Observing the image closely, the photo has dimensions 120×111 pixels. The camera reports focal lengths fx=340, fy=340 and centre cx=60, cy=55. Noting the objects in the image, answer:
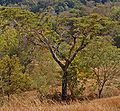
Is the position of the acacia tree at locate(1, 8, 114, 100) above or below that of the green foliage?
above

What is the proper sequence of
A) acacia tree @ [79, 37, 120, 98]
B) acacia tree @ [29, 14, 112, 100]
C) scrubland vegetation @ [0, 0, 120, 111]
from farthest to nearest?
1. acacia tree @ [29, 14, 112, 100]
2. scrubland vegetation @ [0, 0, 120, 111]
3. acacia tree @ [79, 37, 120, 98]

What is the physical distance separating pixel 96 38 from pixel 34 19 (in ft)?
16.2

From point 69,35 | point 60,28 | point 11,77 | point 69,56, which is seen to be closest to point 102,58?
point 69,56

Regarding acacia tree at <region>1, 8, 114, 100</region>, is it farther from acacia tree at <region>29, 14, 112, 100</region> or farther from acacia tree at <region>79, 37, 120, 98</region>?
acacia tree at <region>79, 37, 120, 98</region>

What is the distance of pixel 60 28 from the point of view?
90.7 ft

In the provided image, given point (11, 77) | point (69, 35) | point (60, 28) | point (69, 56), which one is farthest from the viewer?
point (60, 28)

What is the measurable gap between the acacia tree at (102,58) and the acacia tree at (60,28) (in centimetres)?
65

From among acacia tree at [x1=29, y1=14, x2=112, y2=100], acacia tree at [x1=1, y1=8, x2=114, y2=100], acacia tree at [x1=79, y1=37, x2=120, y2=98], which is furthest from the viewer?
acacia tree at [x1=1, y1=8, x2=114, y2=100]

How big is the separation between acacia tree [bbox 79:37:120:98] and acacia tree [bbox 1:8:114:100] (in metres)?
0.65

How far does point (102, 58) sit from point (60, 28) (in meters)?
5.03

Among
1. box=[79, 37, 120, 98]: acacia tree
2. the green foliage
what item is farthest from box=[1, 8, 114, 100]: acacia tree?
the green foliage

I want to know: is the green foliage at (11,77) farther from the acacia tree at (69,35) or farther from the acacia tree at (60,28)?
the acacia tree at (69,35)

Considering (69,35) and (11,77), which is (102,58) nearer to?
(69,35)

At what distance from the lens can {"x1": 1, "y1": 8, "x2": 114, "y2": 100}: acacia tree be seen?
25141 mm
